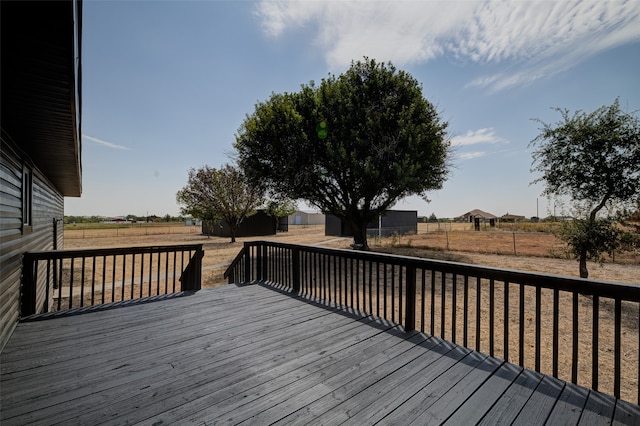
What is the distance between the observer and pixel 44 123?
10.2 ft

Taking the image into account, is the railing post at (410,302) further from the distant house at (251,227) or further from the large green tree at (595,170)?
the distant house at (251,227)

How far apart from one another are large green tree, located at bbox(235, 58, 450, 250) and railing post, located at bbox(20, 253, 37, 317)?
29.1 feet

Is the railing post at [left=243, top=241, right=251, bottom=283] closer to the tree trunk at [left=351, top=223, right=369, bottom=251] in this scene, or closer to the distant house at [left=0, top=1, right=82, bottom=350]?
the distant house at [left=0, top=1, right=82, bottom=350]

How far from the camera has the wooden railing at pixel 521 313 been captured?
1989 millimetres

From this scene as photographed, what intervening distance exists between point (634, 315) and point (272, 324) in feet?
23.4

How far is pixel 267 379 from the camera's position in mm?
2117

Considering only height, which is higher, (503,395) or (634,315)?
(503,395)

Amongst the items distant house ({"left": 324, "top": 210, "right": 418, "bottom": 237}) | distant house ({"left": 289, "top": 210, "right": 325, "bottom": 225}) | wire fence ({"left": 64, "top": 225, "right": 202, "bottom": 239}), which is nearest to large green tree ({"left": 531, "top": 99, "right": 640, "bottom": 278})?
distant house ({"left": 324, "top": 210, "right": 418, "bottom": 237})

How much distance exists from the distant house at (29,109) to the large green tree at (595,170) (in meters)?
10.1

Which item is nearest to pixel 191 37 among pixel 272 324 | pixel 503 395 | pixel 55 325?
pixel 55 325

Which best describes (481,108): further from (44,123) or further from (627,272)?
(44,123)

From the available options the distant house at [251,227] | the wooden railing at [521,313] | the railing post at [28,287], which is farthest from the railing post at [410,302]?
the distant house at [251,227]

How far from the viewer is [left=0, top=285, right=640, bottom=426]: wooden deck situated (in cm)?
170

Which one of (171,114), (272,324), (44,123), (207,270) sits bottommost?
(207,270)
